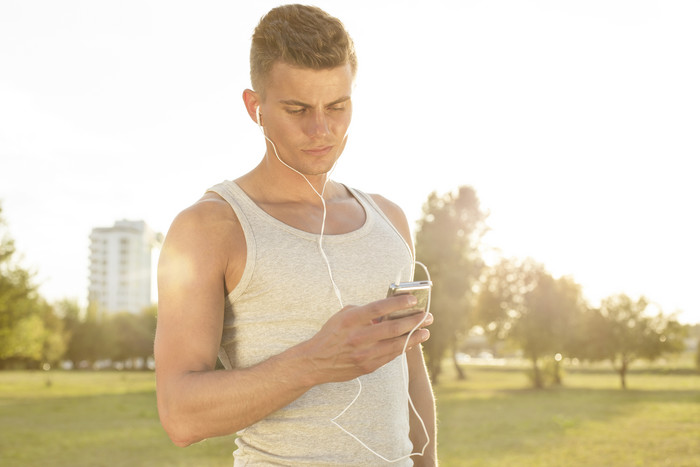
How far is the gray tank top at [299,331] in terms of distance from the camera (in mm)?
2127

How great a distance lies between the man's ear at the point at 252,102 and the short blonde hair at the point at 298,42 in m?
0.02

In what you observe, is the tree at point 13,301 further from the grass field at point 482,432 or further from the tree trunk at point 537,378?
the tree trunk at point 537,378

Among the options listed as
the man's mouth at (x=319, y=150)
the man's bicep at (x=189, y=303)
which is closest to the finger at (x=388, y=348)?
the man's bicep at (x=189, y=303)

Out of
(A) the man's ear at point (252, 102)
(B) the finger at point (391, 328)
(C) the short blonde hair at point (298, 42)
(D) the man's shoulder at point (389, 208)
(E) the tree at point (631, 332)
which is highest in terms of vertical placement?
(C) the short blonde hair at point (298, 42)

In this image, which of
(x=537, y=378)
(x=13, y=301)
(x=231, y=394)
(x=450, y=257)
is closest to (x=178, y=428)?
(x=231, y=394)

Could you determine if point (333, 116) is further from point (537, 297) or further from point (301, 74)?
point (537, 297)

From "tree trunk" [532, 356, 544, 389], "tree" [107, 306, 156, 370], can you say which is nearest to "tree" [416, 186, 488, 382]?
"tree trunk" [532, 356, 544, 389]

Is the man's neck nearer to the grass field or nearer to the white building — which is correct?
the grass field

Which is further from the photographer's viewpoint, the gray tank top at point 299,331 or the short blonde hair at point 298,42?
the short blonde hair at point 298,42

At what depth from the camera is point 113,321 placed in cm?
9381

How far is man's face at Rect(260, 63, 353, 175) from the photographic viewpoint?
2254 millimetres

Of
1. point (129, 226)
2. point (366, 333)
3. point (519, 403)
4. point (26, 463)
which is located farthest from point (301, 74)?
point (129, 226)

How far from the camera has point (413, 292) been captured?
192 centimetres

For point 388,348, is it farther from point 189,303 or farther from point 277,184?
point 277,184
